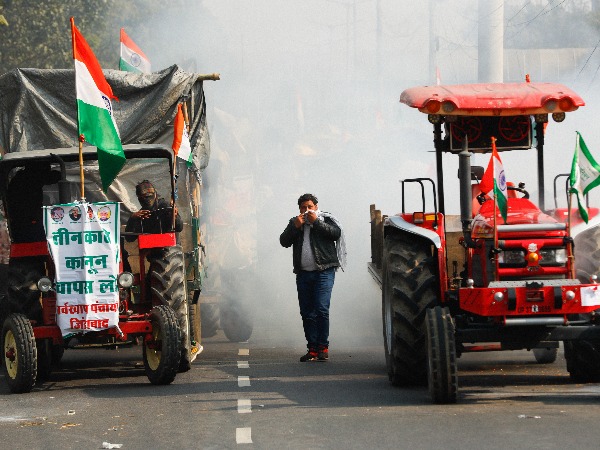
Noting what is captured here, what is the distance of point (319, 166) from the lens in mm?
32844

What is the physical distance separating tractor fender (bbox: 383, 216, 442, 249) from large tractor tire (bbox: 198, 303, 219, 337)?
7103mm

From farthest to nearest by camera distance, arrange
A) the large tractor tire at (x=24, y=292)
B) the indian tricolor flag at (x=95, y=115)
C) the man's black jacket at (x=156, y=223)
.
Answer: the man's black jacket at (x=156, y=223) < the large tractor tire at (x=24, y=292) < the indian tricolor flag at (x=95, y=115)


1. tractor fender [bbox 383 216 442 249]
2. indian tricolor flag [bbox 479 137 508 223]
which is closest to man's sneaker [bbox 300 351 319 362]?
tractor fender [bbox 383 216 442 249]

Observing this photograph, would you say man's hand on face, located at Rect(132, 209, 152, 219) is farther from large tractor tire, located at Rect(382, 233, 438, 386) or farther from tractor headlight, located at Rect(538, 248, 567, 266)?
tractor headlight, located at Rect(538, 248, 567, 266)

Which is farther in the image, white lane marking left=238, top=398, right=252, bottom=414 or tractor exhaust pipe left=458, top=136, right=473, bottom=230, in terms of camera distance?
tractor exhaust pipe left=458, top=136, right=473, bottom=230

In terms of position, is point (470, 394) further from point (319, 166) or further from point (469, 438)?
point (319, 166)

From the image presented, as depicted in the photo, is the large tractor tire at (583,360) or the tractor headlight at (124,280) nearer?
the large tractor tire at (583,360)

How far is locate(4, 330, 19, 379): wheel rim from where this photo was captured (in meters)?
13.0

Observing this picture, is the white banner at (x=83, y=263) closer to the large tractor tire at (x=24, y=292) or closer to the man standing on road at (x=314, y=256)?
the large tractor tire at (x=24, y=292)

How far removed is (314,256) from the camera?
16078mm

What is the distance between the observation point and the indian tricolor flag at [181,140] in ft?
56.6

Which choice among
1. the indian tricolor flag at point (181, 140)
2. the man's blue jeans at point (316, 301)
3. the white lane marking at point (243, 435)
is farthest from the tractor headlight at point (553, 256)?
the indian tricolor flag at point (181, 140)

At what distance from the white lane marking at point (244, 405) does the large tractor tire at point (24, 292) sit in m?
2.90

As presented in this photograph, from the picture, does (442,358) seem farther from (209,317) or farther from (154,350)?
(209,317)
